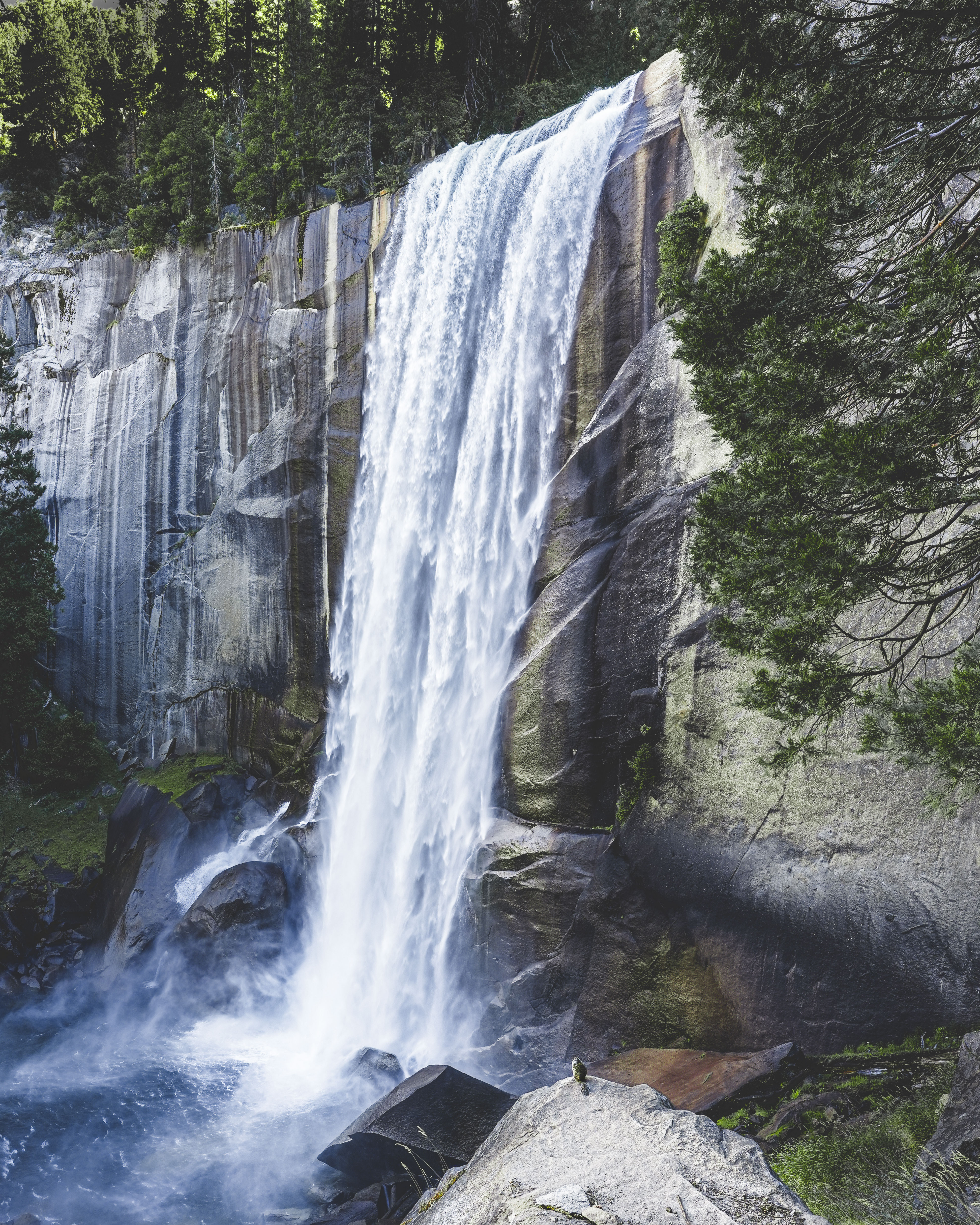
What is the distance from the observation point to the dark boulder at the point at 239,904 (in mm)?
15398

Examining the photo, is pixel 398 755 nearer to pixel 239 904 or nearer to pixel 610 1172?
pixel 239 904

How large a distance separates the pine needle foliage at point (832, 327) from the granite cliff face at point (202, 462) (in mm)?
13995

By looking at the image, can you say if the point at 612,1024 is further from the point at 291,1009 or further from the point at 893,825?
the point at 291,1009

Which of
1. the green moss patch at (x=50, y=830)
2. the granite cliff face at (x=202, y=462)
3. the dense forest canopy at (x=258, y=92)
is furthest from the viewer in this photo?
the dense forest canopy at (x=258, y=92)

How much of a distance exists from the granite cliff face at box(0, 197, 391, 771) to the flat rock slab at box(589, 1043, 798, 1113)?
11797mm

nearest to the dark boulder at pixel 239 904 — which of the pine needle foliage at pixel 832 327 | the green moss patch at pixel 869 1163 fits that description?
the green moss patch at pixel 869 1163

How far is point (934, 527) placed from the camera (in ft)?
24.6

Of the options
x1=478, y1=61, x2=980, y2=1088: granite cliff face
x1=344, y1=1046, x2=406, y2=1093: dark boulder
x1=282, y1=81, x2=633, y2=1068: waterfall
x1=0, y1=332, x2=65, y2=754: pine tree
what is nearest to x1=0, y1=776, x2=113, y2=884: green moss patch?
x1=0, y1=332, x2=65, y2=754: pine tree

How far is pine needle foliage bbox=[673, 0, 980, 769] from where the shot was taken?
4562 mm

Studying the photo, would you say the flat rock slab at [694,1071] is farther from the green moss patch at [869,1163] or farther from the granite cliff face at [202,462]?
the granite cliff face at [202,462]

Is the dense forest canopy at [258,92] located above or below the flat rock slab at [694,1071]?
above

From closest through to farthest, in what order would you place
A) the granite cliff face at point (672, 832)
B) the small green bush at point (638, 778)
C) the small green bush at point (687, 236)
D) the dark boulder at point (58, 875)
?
the granite cliff face at point (672, 832)
the small green bush at point (638, 778)
the small green bush at point (687, 236)
the dark boulder at point (58, 875)

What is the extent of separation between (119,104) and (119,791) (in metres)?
24.8

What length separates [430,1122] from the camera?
27.5 ft
